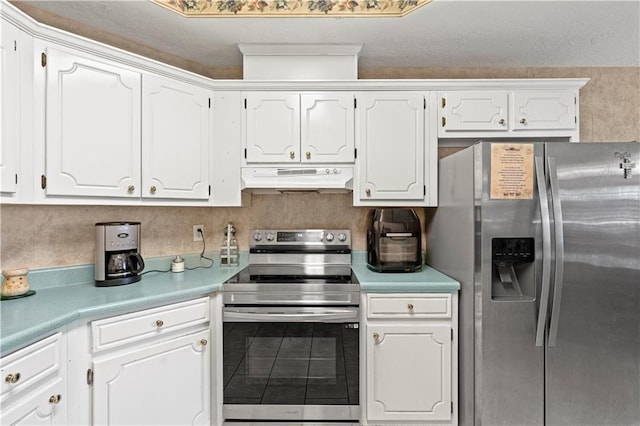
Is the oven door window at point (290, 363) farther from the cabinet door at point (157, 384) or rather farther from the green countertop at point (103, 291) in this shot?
the green countertop at point (103, 291)

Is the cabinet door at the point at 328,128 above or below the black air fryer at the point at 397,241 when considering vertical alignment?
above

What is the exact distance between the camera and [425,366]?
1.71 m

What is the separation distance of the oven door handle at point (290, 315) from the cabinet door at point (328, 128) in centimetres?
92

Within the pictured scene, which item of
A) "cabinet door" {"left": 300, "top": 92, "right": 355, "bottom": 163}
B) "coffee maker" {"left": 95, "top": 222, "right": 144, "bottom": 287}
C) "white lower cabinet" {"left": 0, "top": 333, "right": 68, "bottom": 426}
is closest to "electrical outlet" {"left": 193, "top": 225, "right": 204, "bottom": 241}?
"coffee maker" {"left": 95, "top": 222, "right": 144, "bottom": 287}

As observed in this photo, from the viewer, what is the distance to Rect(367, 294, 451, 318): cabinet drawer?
1.70 meters

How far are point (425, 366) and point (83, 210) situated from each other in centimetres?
214

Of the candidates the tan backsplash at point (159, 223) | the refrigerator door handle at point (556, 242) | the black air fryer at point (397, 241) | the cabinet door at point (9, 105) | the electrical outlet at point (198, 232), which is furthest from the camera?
the electrical outlet at point (198, 232)

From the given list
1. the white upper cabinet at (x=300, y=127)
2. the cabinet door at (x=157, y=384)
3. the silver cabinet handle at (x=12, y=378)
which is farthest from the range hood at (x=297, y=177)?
the silver cabinet handle at (x=12, y=378)

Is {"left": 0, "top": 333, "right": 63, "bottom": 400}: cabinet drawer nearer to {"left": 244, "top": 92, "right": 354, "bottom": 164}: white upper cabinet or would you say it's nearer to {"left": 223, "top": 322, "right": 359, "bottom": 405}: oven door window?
{"left": 223, "top": 322, "right": 359, "bottom": 405}: oven door window

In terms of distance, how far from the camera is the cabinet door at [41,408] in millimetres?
1046

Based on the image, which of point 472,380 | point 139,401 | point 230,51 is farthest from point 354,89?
point 139,401

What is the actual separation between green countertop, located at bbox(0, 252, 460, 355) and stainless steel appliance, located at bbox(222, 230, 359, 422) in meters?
0.19

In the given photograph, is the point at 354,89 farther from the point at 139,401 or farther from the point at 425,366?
the point at 139,401

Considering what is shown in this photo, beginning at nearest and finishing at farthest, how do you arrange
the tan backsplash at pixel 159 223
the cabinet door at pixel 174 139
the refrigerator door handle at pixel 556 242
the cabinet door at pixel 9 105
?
1. the cabinet door at pixel 9 105
2. the refrigerator door handle at pixel 556 242
3. the tan backsplash at pixel 159 223
4. the cabinet door at pixel 174 139
